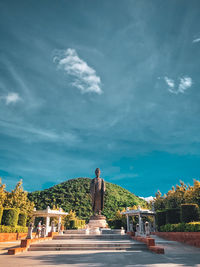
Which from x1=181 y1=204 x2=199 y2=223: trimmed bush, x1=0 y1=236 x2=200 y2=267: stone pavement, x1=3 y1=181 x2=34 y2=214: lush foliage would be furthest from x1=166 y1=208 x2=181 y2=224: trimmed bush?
x1=3 y1=181 x2=34 y2=214: lush foliage

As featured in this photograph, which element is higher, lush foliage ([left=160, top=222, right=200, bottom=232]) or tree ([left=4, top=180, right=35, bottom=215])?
tree ([left=4, top=180, right=35, bottom=215])

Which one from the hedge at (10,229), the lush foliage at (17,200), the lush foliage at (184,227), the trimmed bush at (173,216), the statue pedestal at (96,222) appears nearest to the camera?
the lush foliage at (184,227)

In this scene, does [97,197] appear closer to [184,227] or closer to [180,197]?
[184,227]

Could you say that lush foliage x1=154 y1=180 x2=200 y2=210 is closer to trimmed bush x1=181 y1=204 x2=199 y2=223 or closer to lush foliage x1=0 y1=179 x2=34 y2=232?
trimmed bush x1=181 y1=204 x2=199 y2=223

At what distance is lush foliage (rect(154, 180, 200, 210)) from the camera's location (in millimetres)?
19156

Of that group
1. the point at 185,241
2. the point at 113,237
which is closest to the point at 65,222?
the point at 113,237

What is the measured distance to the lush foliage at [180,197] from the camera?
1916cm

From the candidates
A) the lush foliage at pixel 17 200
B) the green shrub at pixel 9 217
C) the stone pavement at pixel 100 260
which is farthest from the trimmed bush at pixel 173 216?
the lush foliage at pixel 17 200

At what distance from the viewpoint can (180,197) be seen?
2431 cm

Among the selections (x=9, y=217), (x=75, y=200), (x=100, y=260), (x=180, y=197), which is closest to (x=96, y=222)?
(x=9, y=217)

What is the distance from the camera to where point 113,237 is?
42.9 feet

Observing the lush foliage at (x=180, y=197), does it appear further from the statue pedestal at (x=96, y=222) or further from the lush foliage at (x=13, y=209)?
the lush foliage at (x=13, y=209)

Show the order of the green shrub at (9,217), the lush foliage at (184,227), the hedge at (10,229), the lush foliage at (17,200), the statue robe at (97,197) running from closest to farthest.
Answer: the lush foliage at (184,227) → the hedge at (10,229) → the green shrub at (9,217) → the statue robe at (97,197) → the lush foliage at (17,200)

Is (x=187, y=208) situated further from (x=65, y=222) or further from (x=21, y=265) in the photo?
(x=65, y=222)
